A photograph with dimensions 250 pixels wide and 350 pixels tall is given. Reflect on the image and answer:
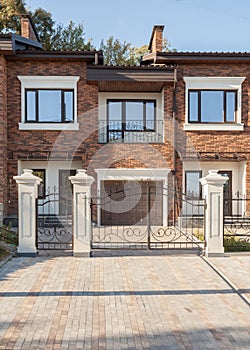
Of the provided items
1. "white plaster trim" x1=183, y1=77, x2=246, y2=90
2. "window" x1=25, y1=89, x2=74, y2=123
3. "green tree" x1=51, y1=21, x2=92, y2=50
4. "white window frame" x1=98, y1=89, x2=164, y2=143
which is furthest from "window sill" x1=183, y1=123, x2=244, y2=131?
"green tree" x1=51, y1=21, x2=92, y2=50

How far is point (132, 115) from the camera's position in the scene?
15.5 metres

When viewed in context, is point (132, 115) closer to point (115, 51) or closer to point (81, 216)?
point (81, 216)

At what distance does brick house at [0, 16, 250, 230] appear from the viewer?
1417cm

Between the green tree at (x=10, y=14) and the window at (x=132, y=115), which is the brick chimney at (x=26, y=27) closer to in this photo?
the window at (x=132, y=115)

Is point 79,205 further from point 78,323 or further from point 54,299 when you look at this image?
point 78,323

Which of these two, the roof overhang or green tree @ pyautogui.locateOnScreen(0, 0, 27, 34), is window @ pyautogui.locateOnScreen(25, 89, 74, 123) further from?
green tree @ pyautogui.locateOnScreen(0, 0, 27, 34)

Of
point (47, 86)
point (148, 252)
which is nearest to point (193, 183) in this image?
point (148, 252)

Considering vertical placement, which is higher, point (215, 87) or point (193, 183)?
point (215, 87)

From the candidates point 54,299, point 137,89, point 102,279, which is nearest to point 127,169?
point 137,89

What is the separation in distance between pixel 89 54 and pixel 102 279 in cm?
976

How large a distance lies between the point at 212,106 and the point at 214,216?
7451 mm

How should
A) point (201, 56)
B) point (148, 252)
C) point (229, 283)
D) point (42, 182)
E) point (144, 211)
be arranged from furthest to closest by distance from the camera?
point (144, 211) → point (42, 182) → point (201, 56) → point (148, 252) → point (229, 283)

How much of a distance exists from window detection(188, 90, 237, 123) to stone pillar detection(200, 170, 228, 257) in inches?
261

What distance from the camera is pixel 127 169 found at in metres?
14.2
